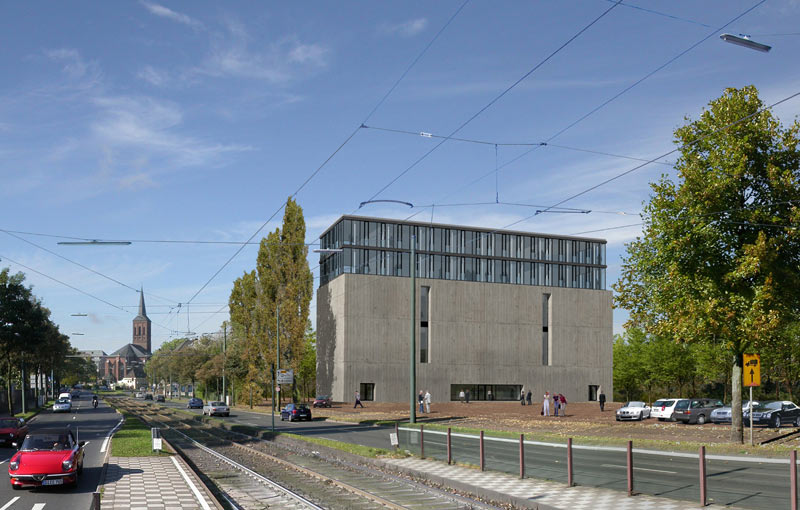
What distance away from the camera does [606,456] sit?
18.5m

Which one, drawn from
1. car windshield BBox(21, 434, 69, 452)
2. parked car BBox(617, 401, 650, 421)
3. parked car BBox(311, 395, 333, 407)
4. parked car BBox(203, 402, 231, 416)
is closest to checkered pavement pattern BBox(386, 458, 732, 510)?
car windshield BBox(21, 434, 69, 452)

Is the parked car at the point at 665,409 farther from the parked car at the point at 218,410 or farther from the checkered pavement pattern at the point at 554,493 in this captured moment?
the parked car at the point at 218,410

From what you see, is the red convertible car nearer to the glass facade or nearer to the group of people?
the group of people

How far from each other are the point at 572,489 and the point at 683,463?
6.05 meters

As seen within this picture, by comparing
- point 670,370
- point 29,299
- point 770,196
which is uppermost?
point 770,196

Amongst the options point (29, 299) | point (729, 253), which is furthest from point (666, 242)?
point (29, 299)

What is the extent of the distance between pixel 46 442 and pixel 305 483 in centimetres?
724

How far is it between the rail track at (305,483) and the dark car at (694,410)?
86.2ft

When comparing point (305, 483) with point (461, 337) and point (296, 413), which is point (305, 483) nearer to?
point (296, 413)

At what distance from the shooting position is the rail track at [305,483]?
16062 millimetres

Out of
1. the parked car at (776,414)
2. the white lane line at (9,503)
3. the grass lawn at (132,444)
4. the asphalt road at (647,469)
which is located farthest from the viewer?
the parked car at (776,414)

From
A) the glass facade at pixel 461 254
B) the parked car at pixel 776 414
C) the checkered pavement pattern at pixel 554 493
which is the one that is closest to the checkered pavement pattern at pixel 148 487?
the checkered pavement pattern at pixel 554 493

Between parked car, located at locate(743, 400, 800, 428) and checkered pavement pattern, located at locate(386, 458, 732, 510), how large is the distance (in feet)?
78.9

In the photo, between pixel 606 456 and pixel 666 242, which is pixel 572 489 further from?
pixel 666 242
